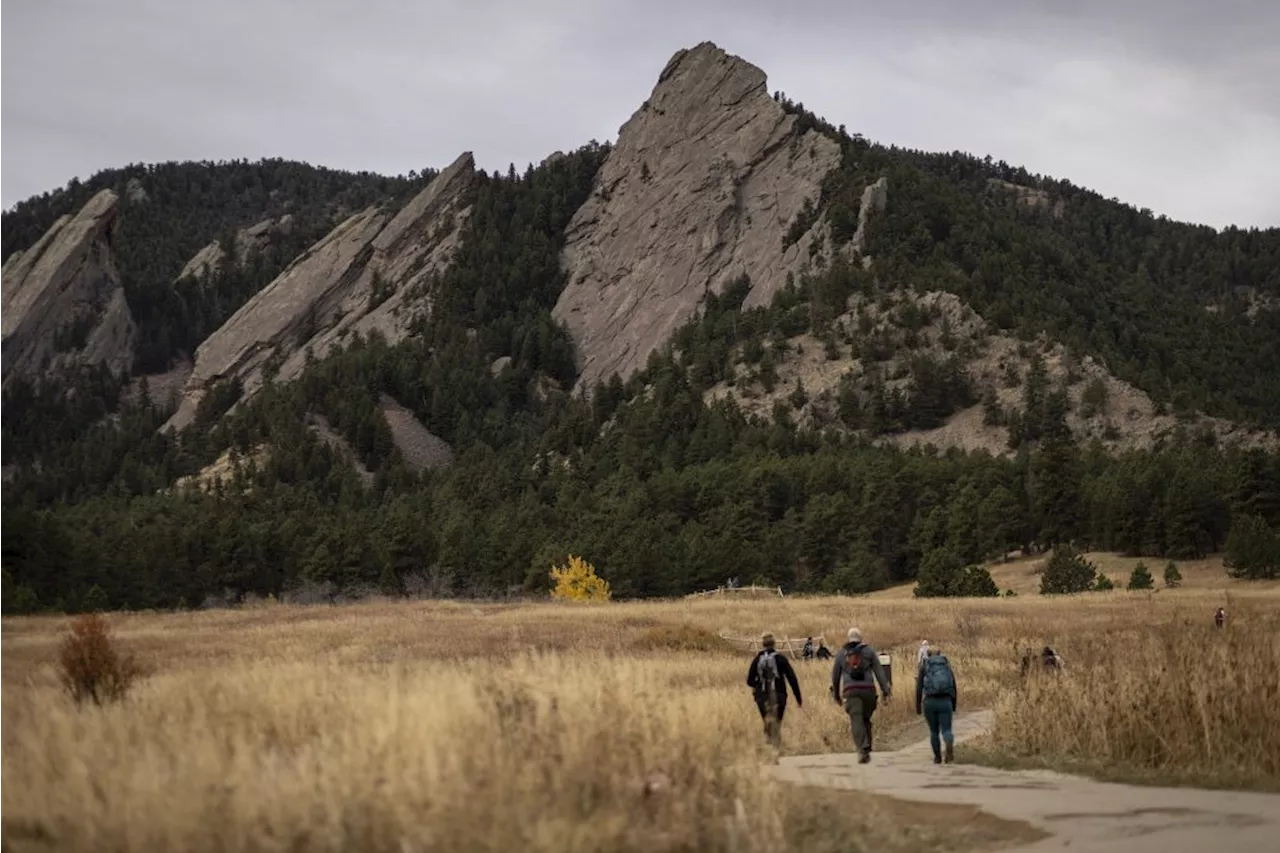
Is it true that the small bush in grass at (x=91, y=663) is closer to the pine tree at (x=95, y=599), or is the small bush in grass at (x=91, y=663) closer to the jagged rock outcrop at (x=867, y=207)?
the pine tree at (x=95, y=599)

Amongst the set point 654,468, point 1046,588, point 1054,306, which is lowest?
point 1046,588

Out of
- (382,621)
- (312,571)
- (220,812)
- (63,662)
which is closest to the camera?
(220,812)

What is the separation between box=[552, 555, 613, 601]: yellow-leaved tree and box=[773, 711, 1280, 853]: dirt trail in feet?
256

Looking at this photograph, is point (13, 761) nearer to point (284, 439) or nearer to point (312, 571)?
point (312, 571)

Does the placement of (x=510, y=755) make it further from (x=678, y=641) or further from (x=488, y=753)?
(x=678, y=641)

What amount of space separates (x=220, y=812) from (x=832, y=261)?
17488 centimetres

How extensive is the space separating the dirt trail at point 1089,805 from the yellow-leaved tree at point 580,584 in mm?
78130

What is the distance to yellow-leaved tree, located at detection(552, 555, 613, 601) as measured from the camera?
3720 inches

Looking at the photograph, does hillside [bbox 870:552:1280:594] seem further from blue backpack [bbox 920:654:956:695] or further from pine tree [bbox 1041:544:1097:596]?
blue backpack [bbox 920:654:956:695]

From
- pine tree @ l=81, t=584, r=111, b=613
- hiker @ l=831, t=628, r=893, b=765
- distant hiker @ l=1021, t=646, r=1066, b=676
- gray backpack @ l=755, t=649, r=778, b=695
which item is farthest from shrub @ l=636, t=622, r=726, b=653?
pine tree @ l=81, t=584, r=111, b=613

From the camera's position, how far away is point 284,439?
17425 cm

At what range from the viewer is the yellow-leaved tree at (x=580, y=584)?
9450cm

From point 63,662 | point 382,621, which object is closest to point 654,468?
Answer: point 382,621

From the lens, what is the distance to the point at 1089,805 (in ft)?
39.2
